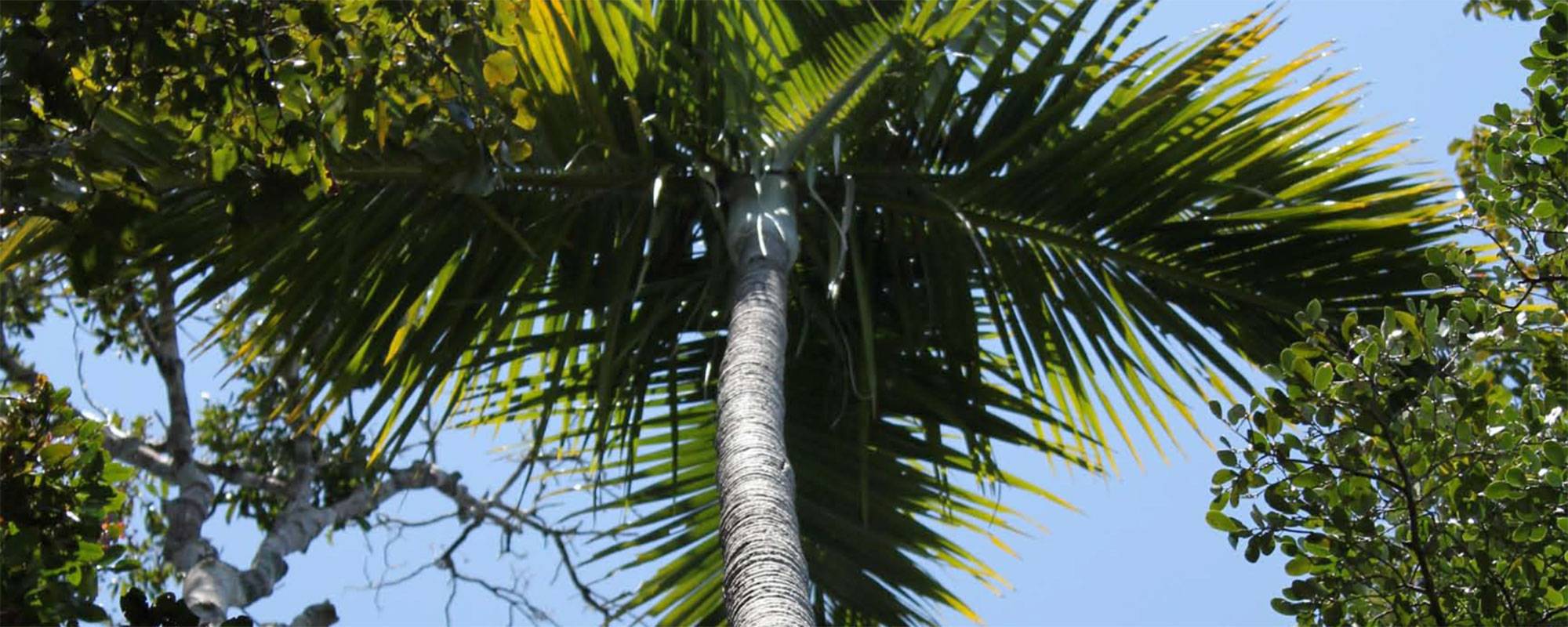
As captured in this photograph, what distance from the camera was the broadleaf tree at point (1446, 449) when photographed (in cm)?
231

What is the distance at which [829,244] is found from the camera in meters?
3.96

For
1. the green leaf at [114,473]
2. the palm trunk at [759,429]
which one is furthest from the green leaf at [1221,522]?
the green leaf at [114,473]

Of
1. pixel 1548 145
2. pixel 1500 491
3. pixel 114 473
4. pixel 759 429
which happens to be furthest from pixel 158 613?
pixel 1548 145

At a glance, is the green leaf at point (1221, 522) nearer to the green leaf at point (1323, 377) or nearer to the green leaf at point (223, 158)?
the green leaf at point (1323, 377)

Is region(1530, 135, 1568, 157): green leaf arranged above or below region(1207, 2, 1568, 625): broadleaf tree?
above

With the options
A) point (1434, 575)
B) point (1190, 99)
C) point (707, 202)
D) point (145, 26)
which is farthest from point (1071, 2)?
point (145, 26)

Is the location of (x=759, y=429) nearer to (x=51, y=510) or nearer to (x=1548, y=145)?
(x=51, y=510)

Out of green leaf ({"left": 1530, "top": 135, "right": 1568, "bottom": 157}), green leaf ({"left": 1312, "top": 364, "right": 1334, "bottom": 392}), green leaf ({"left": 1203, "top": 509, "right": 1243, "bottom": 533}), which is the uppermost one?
green leaf ({"left": 1530, "top": 135, "right": 1568, "bottom": 157})

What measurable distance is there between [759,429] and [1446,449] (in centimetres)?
123

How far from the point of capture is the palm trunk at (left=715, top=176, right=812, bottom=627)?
2.46m

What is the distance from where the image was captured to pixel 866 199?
4129 millimetres

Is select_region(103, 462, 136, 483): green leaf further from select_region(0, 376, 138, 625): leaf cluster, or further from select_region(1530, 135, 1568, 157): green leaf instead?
select_region(1530, 135, 1568, 157): green leaf

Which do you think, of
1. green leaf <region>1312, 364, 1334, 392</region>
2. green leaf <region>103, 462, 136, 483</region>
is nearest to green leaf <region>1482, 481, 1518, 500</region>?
green leaf <region>1312, 364, 1334, 392</region>

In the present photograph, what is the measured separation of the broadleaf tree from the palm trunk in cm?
71
